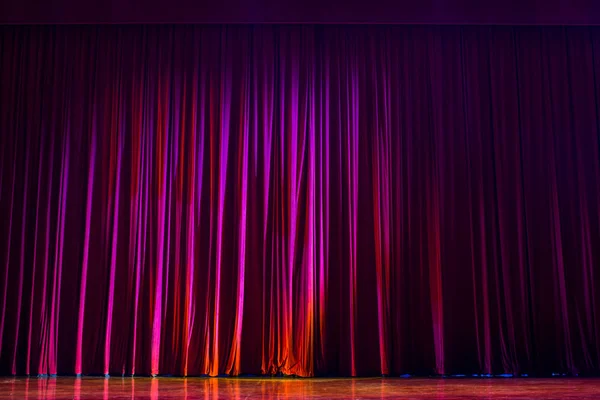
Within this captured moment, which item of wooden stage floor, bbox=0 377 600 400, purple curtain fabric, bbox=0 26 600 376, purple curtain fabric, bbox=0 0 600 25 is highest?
purple curtain fabric, bbox=0 0 600 25

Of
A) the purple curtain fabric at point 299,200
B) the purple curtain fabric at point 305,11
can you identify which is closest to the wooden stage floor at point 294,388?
the purple curtain fabric at point 299,200

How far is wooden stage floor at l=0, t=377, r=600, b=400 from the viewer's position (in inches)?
153

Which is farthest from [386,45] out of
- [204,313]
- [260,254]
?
[204,313]

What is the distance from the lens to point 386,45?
20.4ft

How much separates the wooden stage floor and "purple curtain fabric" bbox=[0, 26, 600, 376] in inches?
18.4

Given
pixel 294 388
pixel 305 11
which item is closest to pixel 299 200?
pixel 305 11

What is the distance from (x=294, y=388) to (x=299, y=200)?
1890mm

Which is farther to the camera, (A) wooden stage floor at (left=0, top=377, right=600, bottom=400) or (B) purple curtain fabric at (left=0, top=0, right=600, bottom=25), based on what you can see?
(B) purple curtain fabric at (left=0, top=0, right=600, bottom=25)

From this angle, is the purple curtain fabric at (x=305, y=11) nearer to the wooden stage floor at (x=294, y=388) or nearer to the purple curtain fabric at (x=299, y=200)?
the purple curtain fabric at (x=299, y=200)

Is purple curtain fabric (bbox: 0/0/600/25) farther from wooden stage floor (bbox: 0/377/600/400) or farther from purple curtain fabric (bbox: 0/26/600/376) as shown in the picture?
wooden stage floor (bbox: 0/377/600/400)

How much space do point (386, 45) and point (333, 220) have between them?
173 cm

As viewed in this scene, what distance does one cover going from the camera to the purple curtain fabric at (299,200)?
5668 mm

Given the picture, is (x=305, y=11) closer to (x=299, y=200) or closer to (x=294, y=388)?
(x=299, y=200)

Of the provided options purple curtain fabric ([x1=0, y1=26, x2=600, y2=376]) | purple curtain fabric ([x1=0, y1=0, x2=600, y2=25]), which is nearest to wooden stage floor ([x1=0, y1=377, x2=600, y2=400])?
purple curtain fabric ([x1=0, y1=26, x2=600, y2=376])
